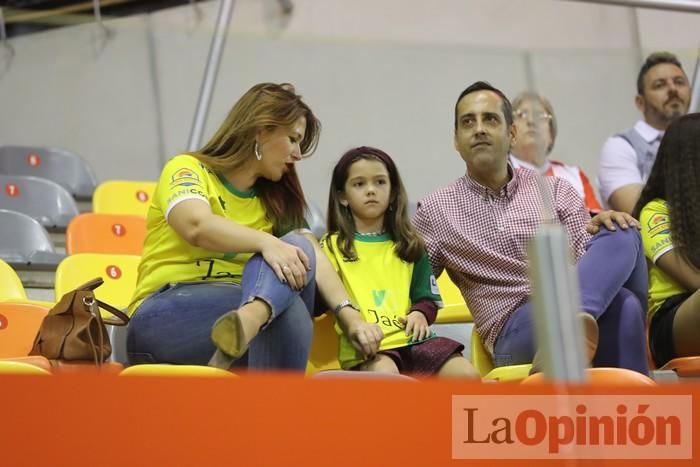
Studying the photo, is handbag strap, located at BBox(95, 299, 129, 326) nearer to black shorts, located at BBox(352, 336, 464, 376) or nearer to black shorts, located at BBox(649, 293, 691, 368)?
black shorts, located at BBox(352, 336, 464, 376)

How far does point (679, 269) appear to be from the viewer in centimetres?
198

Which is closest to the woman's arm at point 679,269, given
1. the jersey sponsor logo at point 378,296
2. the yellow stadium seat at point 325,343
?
the jersey sponsor logo at point 378,296

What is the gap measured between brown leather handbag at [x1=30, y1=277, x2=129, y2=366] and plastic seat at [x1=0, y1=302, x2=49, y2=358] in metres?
0.11

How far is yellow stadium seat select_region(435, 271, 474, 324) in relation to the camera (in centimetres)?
203

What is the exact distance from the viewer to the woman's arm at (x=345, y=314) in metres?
1.80

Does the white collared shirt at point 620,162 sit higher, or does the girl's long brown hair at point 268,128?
the white collared shirt at point 620,162

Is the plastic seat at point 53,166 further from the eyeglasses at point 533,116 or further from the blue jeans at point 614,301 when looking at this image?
the eyeglasses at point 533,116

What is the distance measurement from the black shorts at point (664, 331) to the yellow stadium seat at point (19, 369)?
0.96 meters

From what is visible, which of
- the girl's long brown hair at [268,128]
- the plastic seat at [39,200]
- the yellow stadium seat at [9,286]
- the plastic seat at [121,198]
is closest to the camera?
the girl's long brown hair at [268,128]

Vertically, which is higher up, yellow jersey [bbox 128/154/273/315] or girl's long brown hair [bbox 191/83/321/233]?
girl's long brown hair [bbox 191/83/321/233]

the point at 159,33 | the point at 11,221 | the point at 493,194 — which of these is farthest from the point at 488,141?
the point at 159,33

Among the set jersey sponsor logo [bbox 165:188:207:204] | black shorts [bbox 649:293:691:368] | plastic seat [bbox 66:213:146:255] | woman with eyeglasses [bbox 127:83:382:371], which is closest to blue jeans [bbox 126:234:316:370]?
woman with eyeglasses [bbox 127:83:382:371]

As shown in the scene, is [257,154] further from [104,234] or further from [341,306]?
[104,234]

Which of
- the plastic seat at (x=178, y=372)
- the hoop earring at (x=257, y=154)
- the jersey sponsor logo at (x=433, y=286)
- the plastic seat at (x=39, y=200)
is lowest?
the plastic seat at (x=178, y=372)
